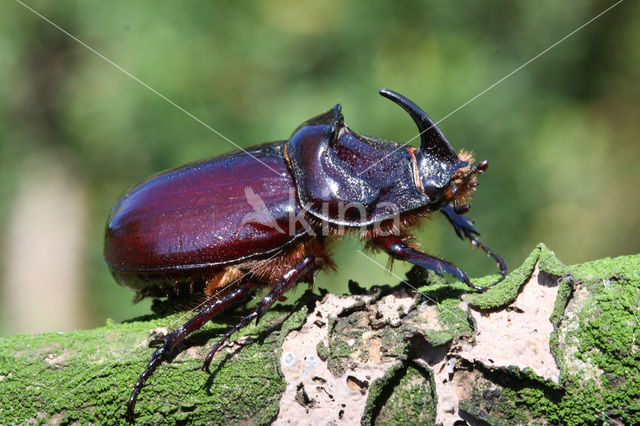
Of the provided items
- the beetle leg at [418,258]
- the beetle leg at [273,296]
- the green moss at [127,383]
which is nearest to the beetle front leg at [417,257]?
the beetle leg at [418,258]

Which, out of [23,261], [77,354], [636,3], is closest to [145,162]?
[23,261]

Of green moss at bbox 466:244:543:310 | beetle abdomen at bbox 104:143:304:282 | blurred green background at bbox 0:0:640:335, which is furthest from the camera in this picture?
blurred green background at bbox 0:0:640:335

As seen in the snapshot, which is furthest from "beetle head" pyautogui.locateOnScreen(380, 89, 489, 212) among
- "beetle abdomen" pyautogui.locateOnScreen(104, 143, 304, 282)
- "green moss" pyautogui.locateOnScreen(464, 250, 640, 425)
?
"green moss" pyautogui.locateOnScreen(464, 250, 640, 425)

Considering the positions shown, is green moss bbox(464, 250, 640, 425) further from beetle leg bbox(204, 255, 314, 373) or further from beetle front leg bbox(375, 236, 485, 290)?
beetle leg bbox(204, 255, 314, 373)

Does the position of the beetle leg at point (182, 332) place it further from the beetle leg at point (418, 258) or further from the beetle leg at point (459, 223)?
the beetle leg at point (459, 223)

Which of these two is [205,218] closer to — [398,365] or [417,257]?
[417,257]

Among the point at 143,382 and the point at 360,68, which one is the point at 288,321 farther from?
the point at 360,68
